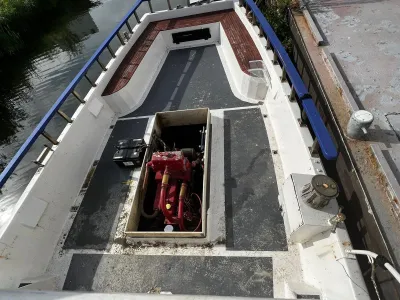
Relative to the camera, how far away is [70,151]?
415cm

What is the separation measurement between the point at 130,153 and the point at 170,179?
36.4 inches

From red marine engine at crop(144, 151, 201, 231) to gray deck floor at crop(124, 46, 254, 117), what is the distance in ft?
5.73

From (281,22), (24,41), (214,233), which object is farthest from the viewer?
(24,41)

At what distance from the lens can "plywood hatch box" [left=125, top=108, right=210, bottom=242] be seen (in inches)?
130

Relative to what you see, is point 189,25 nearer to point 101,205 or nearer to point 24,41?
point 101,205

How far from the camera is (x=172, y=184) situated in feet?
12.3

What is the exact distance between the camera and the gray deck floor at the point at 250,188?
3229 mm

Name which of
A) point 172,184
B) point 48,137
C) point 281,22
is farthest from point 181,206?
point 281,22

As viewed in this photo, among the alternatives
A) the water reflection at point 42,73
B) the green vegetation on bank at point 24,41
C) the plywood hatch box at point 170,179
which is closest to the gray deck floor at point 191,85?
the plywood hatch box at point 170,179

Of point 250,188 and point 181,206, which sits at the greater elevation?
point 181,206

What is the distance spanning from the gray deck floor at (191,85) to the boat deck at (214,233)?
1.15ft

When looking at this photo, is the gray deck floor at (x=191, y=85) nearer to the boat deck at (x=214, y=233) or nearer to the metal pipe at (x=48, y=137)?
the boat deck at (x=214, y=233)

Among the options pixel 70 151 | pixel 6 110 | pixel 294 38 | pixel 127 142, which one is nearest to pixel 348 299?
pixel 127 142

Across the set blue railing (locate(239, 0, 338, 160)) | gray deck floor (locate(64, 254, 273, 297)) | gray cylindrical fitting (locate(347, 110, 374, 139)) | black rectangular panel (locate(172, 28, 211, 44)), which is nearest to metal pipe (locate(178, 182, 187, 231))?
gray deck floor (locate(64, 254, 273, 297))
